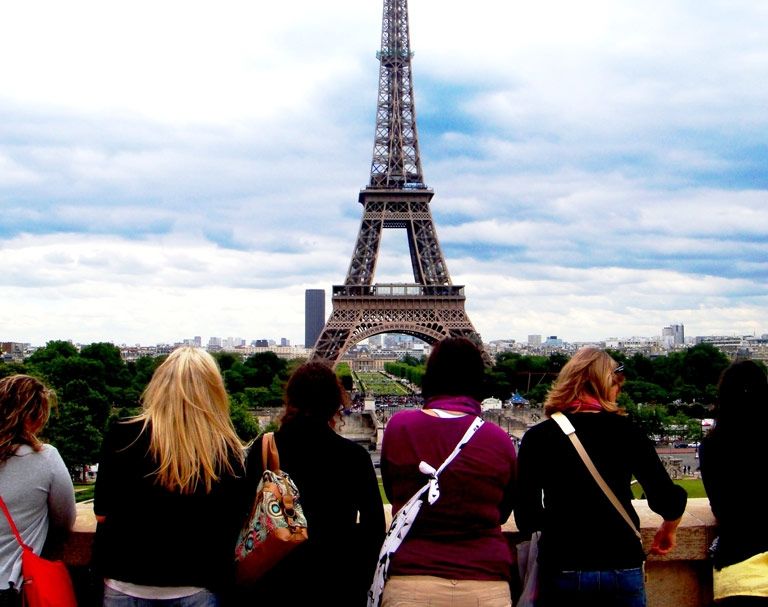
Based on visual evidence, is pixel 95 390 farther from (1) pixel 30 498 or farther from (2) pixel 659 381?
(2) pixel 659 381

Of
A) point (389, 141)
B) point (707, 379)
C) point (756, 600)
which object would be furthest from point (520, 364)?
point (756, 600)

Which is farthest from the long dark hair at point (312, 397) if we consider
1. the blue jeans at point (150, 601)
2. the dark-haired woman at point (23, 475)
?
the dark-haired woman at point (23, 475)

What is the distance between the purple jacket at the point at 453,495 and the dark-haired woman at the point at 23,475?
6.21 feet

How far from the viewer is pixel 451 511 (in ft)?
14.0

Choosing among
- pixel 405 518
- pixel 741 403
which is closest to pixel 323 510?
pixel 405 518

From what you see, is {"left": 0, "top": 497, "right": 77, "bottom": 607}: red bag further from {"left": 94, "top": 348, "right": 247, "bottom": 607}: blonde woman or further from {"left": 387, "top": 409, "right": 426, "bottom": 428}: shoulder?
{"left": 387, "top": 409, "right": 426, "bottom": 428}: shoulder

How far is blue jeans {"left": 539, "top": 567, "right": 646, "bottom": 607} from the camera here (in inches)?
175

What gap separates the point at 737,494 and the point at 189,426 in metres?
3.11

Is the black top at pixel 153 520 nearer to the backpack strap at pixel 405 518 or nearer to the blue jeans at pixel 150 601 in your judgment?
the blue jeans at pixel 150 601

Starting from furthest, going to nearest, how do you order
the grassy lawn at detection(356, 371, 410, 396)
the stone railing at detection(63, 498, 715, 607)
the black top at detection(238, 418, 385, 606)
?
1. the grassy lawn at detection(356, 371, 410, 396)
2. the stone railing at detection(63, 498, 715, 607)
3. the black top at detection(238, 418, 385, 606)

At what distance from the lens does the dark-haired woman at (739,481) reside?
4777 mm

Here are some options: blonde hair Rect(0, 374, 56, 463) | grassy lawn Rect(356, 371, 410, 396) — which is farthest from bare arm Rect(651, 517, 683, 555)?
grassy lawn Rect(356, 371, 410, 396)

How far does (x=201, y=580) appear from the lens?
14.4 feet

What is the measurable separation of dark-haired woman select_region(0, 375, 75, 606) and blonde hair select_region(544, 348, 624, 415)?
2793 mm
